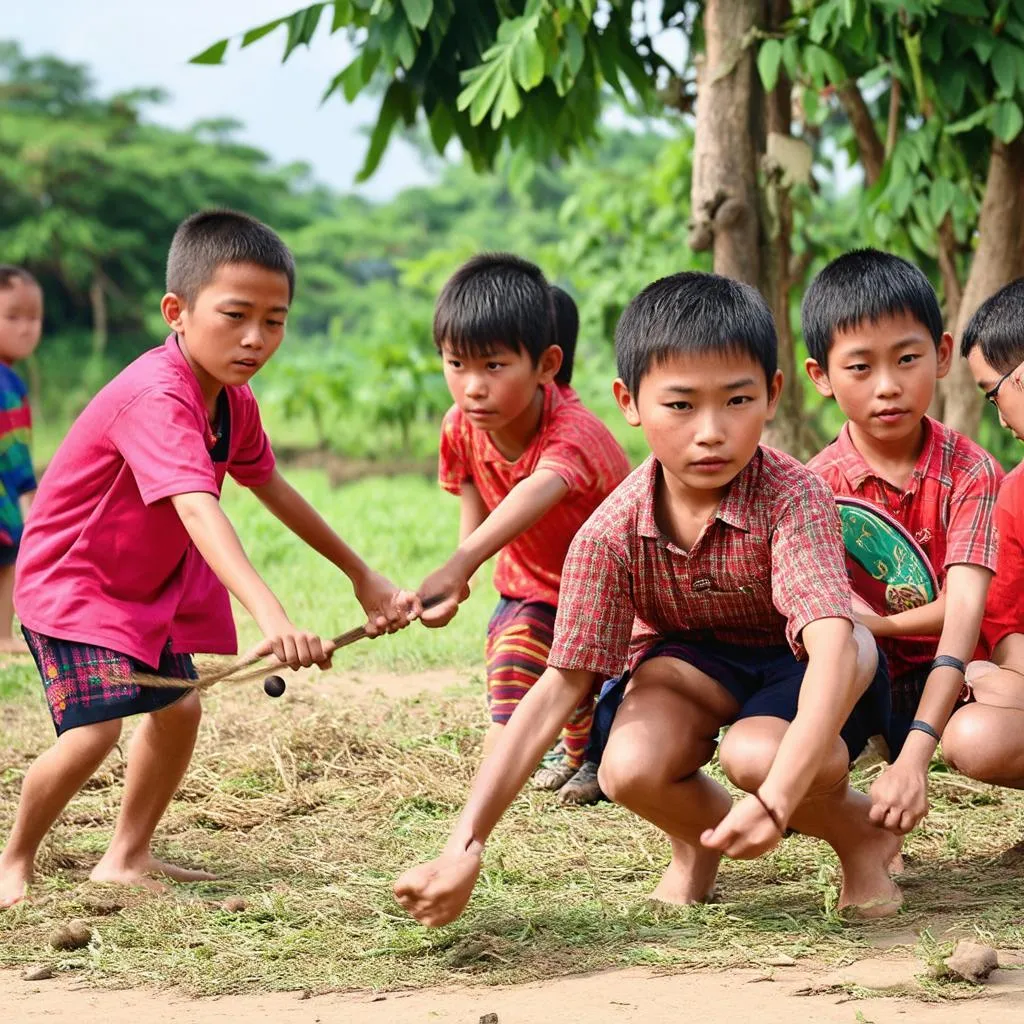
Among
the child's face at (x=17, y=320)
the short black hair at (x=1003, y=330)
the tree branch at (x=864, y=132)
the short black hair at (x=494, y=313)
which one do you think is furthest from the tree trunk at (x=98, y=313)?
the short black hair at (x=1003, y=330)

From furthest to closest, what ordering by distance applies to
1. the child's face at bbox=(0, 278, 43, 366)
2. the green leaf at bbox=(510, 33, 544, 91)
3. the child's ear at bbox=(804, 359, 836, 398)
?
1. the child's face at bbox=(0, 278, 43, 366)
2. the green leaf at bbox=(510, 33, 544, 91)
3. the child's ear at bbox=(804, 359, 836, 398)

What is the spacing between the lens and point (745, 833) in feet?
8.12

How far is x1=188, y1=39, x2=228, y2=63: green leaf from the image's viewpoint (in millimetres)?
4925

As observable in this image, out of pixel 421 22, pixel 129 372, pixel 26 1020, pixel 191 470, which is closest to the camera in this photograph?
pixel 26 1020

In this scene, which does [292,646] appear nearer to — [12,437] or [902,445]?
[902,445]

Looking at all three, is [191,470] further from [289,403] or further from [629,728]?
[289,403]

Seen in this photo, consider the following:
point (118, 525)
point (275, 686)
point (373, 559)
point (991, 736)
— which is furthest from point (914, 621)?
point (373, 559)

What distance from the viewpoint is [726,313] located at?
2885 mm

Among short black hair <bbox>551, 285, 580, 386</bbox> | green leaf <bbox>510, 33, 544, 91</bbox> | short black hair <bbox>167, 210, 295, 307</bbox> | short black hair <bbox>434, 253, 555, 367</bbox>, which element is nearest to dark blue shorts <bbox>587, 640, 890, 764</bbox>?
short black hair <bbox>434, 253, 555, 367</bbox>

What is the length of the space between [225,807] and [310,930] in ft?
3.59

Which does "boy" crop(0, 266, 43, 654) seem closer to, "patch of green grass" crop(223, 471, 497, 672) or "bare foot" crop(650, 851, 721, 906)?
"patch of green grass" crop(223, 471, 497, 672)

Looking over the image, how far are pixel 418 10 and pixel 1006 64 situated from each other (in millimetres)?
1878

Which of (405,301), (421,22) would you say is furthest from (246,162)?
(421,22)

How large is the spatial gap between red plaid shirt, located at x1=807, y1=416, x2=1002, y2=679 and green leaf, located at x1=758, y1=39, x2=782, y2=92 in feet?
6.81
